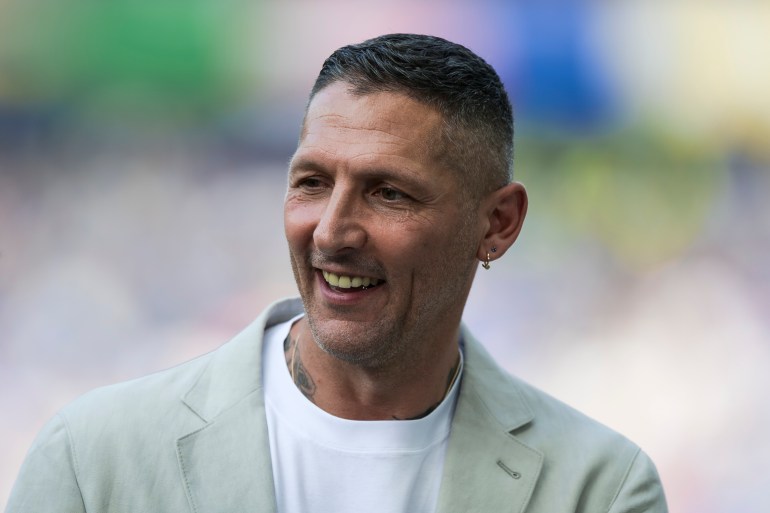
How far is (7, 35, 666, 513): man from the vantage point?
258 centimetres

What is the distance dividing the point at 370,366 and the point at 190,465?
0.50 m

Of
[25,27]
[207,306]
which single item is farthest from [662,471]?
[25,27]

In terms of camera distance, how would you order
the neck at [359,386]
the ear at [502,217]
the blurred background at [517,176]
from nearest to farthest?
the neck at [359,386], the ear at [502,217], the blurred background at [517,176]

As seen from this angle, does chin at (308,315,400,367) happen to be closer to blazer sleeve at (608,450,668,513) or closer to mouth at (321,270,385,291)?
mouth at (321,270,385,291)

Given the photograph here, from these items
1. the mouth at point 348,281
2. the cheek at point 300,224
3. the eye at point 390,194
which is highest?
the eye at point 390,194

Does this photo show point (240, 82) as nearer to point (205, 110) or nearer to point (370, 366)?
point (205, 110)

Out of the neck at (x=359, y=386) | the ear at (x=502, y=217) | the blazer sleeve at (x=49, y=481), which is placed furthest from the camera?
the ear at (x=502, y=217)

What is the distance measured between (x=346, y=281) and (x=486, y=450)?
0.62 meters

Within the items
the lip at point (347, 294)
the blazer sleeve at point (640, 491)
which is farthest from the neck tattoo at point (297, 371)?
the blazer sleeve at point (640, 491)

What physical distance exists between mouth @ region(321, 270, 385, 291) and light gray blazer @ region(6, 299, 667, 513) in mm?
365

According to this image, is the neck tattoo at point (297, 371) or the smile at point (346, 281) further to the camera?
Answer: the neck tattoo at point (297, 371)

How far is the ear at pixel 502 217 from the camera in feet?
9.48

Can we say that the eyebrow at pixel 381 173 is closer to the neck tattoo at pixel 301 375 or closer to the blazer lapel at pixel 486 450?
the neck tattoo at pixel 301 375

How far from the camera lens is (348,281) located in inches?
102
